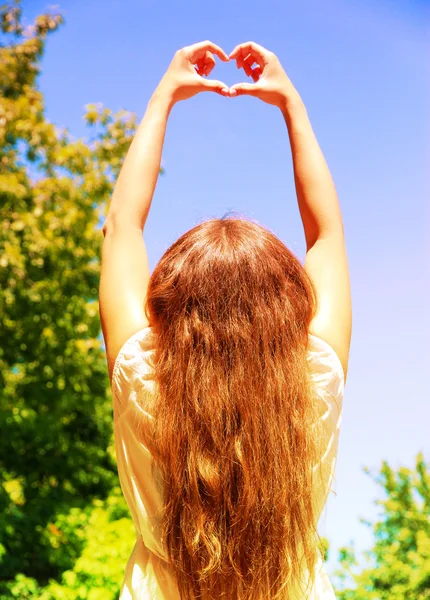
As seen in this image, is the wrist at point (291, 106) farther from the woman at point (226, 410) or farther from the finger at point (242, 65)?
the woman at point (226, 410)

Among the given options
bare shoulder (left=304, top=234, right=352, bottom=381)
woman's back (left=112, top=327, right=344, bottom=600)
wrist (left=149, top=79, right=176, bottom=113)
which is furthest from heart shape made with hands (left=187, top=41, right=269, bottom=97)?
woman's back (left=112, top=327, right=344, bottom=600)

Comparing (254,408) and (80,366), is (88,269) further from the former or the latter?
(254,408)

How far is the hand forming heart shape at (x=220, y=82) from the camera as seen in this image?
5.59ft

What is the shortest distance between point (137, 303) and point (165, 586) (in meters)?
0.56

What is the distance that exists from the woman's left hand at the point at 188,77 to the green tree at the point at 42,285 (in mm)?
6649

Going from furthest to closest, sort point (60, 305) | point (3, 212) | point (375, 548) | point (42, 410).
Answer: point (375, 548) → point (42, 410) → point (60, 305) → point (3, 212)

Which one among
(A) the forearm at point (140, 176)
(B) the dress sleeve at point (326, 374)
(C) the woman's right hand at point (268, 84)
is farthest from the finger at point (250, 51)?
(B) the dress sleeve at point (326, 374)

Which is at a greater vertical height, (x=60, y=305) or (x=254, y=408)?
(x=60, y=305)

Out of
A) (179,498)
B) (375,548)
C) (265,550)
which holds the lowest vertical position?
(375,548)

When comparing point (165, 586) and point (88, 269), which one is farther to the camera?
point (88, 269)

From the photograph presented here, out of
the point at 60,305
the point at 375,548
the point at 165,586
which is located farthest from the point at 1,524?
the point at 165,586

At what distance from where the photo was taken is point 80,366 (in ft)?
30.6

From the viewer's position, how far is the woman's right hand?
5.62 ft

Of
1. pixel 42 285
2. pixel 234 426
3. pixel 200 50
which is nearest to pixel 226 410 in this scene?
pixel 234 426
